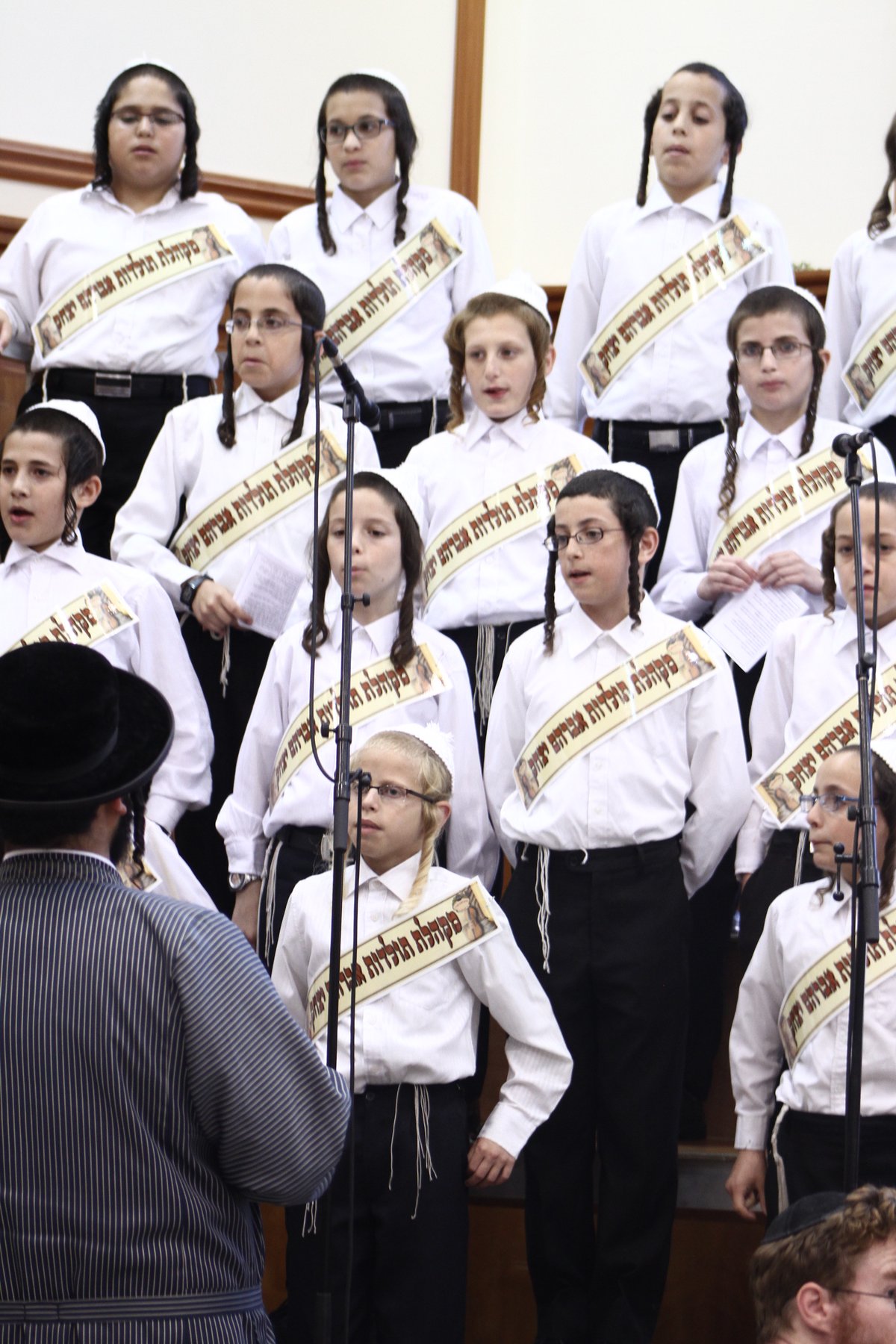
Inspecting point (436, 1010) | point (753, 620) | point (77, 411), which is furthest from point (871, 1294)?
point (77, 411)

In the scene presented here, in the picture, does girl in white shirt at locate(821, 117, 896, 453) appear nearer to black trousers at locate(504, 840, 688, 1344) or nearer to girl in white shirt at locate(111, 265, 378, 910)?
girl in white shirt at locate(111, 265, 378, 910)

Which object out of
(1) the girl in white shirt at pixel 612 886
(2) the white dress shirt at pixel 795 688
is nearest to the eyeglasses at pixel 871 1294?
(1) the girl in white shirt at pixel 612 886

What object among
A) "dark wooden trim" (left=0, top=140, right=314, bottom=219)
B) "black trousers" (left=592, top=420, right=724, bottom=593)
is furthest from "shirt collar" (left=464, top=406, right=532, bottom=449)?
"dark wooden trim" (left=0, top=140, right=314, bottom=219)

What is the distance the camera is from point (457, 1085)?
298 centimetres

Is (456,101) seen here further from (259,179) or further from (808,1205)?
→ (808,1205)

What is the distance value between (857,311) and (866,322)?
16 cm

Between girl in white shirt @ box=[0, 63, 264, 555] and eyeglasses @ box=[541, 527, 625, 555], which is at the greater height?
girl in white shirt @ box=[0, 63, 264, 555]

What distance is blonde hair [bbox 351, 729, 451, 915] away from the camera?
3.06 meters

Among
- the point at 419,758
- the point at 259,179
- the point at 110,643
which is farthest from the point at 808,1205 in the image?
the point at 259,179

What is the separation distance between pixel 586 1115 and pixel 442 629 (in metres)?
1.17

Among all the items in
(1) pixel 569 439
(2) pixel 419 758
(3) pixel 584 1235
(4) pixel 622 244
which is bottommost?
(3) pixel 584 1235

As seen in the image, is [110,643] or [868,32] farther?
[868,32]

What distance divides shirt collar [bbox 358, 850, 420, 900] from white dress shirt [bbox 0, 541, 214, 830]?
1.96 feet

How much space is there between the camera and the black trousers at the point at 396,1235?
2848 millimetres
